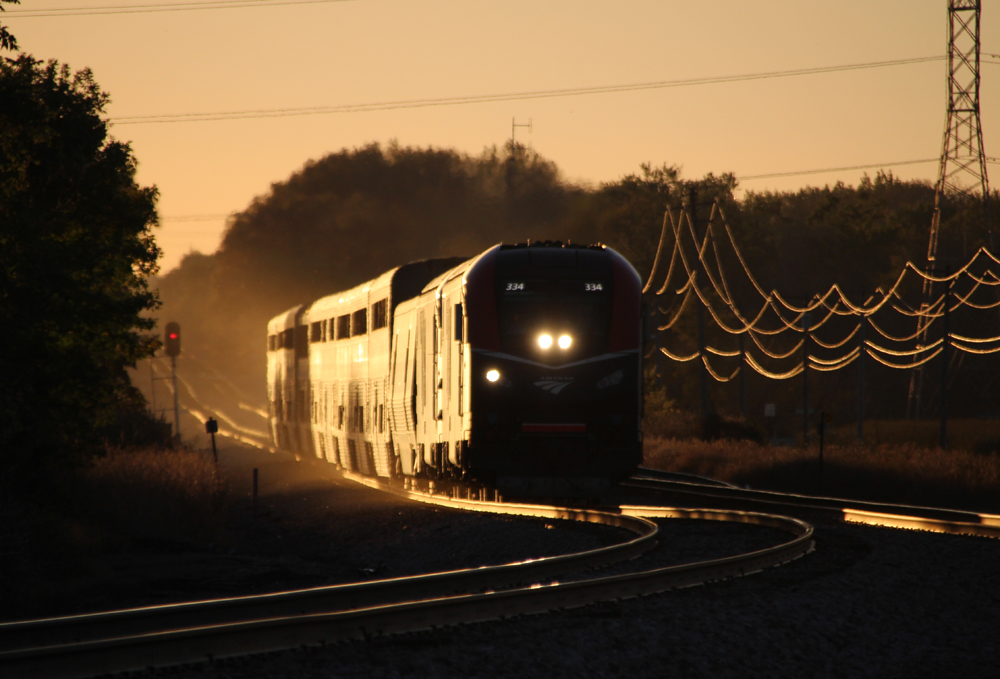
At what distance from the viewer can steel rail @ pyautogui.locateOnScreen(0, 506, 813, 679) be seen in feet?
20.9

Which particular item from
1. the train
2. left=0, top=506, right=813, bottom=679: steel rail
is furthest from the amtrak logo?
left=0, top=506, right=813, bottom=679: steel rail

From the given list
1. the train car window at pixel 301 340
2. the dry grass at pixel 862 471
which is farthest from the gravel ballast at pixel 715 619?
the train car window at pixel 301 340

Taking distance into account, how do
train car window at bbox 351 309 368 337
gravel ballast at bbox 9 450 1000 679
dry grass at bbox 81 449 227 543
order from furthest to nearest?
train car window at bbox 351 309 368 337 < dry grass at bbox 81 449 227 543 < gravel ballast at bbox 9 450 1000 679

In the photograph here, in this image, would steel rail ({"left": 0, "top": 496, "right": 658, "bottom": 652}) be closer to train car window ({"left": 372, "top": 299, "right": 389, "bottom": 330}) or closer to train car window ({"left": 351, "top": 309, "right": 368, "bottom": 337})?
train car window ({"left": 372, "top": 299, "right": 389, "bottom": 330})

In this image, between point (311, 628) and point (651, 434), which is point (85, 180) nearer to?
point (311, 628)

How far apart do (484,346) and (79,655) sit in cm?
1108

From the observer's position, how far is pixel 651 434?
46.2 meters

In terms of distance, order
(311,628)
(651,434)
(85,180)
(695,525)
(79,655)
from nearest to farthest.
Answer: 1. (79,655)
2. (311,628)
3. (695,525)
4. (85,180)
5. (651,434)

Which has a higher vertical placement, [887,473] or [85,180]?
[85,180]

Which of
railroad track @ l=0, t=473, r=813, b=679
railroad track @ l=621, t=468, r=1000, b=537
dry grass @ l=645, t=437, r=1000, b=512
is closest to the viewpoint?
railroad track @ l=0, t=473, r=813, b=679

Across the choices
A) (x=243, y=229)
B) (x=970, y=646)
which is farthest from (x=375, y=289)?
(x=243, y=229)

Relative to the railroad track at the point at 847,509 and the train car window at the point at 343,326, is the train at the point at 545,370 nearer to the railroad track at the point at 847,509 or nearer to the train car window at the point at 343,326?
the railroad track at the point at 847,509

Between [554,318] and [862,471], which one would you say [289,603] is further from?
[862,471]

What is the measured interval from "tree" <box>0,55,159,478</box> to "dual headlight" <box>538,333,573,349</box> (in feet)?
22.4
